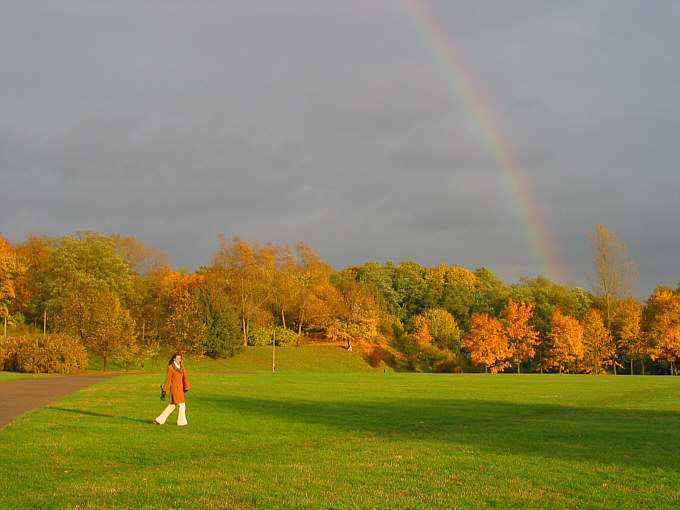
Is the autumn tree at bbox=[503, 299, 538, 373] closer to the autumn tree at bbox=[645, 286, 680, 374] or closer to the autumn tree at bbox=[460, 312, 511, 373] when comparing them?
the autumn tree at bbox=[460, 312, 511, 373]

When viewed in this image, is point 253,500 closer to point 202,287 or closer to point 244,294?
point 202,287

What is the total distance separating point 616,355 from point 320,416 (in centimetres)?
7990

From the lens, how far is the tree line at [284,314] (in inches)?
3004

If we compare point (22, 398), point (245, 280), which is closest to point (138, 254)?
point (245, 280)

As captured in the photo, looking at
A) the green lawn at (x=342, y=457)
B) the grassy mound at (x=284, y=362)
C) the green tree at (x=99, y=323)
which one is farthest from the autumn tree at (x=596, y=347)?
the green lawn at (x=342, y=457)

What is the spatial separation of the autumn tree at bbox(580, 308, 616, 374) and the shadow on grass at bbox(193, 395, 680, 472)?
2608 inches

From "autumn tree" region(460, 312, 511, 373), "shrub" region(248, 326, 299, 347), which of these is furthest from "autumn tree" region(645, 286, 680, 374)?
"shrub" region(248, 326, 299, 347)

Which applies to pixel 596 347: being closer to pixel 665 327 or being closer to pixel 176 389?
pixel 665 327

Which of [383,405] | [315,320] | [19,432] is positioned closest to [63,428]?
[19,432]

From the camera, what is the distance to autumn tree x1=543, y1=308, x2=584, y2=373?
8512 cm

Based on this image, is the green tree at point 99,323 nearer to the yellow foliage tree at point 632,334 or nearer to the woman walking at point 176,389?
the woman walking at point 176,389

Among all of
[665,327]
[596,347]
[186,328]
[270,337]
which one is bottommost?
[596,347]

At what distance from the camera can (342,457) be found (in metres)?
13.6

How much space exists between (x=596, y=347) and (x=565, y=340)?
5.65m
